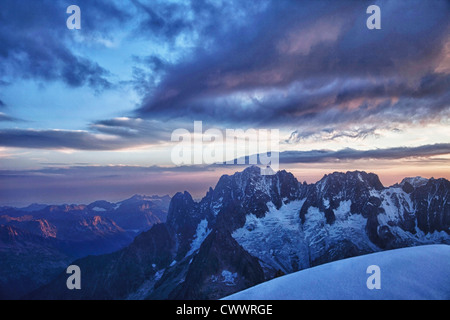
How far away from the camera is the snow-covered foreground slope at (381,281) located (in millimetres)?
6035

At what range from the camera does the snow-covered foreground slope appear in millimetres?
6035

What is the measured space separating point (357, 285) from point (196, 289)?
17955cm

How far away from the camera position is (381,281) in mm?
6602
